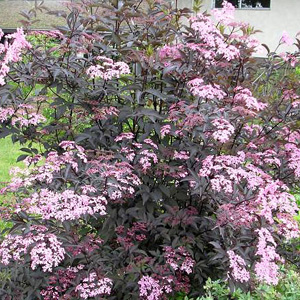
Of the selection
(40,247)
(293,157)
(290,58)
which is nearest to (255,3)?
(290,58)

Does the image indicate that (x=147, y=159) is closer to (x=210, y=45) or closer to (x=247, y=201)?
(x=247, y=201)

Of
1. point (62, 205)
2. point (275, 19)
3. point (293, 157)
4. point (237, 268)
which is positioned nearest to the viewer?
point (62, 205)

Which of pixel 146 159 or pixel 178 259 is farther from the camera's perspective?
pixel 178 259

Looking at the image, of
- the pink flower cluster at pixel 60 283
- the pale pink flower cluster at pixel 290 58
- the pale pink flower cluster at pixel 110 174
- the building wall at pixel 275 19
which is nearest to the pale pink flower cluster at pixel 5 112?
the pale pink flower cluster at pixel 110 174

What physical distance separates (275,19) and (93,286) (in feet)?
43.7

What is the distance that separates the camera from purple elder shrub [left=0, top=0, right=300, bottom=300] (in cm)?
229

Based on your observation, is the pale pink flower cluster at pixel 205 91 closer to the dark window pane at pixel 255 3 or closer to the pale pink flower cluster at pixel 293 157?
the pale pink flower cluster at pixel 293 157

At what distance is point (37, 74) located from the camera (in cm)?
260

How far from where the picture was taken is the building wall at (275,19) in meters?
14.0

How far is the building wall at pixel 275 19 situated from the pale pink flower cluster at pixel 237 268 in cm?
1247

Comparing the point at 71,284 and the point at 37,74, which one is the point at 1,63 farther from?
the point at 71,284

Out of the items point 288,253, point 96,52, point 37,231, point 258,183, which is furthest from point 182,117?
point 288,253

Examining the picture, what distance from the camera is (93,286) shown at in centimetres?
234

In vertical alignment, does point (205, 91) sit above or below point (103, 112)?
above
